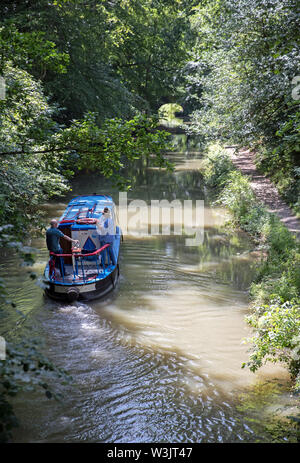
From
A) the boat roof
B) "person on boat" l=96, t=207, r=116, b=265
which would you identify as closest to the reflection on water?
"person on boat" l=96, t=207, r=116, b=265

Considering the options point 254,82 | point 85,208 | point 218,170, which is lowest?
point 85,208

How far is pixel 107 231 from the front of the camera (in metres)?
11.2

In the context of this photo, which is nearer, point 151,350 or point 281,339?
point 281,339

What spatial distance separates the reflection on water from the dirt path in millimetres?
2060

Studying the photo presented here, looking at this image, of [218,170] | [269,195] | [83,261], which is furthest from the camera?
[218,170]

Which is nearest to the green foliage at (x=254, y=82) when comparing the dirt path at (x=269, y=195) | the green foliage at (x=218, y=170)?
the dirt path at (x=269, y=195)

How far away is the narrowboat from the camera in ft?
30.4

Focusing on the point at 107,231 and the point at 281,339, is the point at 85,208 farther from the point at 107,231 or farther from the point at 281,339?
the point at 281,339

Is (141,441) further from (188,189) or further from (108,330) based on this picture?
(188,189)

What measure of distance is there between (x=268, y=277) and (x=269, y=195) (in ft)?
29.2

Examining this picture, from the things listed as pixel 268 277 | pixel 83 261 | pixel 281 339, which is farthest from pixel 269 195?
pixel 281 339

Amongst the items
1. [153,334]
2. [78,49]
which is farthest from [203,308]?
[78,49]

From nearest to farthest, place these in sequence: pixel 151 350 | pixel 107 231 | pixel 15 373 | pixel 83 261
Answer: pixel 15 373 → pixel 151 350 → pixel 83 261 → pixel 107 231

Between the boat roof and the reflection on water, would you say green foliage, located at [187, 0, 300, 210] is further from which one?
the boat roof
